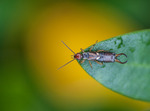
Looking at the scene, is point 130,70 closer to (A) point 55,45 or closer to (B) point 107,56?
(B) point 107,56

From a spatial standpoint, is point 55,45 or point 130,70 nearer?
point 130,70

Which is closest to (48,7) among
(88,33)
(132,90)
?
(88,33)

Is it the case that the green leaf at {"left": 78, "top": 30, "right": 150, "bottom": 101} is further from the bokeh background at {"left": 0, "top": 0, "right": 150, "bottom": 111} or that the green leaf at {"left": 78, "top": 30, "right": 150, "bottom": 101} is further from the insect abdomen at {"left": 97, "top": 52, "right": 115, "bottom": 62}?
the bokeh background at {"left": 0, "top": 0, "right": 150, "bottom": 111}

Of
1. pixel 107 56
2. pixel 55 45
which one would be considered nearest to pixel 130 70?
pixel 107 56

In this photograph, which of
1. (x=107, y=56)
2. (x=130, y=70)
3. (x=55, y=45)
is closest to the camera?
(x=130, y=70)

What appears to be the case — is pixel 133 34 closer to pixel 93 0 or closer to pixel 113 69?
pixel 113 69

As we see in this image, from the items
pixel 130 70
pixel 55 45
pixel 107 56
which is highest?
pixel 55 45

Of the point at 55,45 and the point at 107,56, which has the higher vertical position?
the point at 55,45
